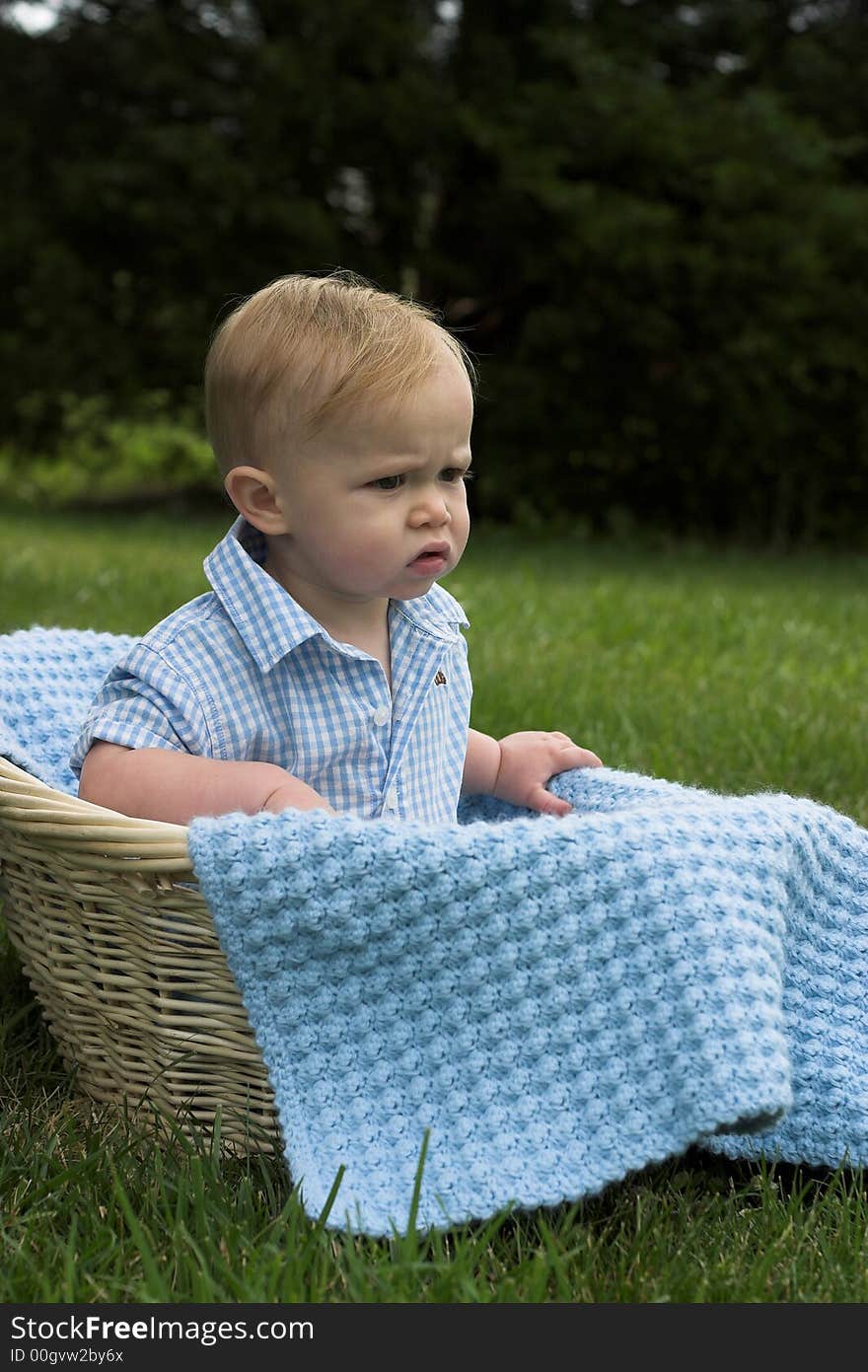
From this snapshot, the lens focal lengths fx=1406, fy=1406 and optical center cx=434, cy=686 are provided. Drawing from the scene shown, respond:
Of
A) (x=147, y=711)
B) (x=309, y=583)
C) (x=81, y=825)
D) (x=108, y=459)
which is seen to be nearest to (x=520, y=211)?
(x=108, y=459)

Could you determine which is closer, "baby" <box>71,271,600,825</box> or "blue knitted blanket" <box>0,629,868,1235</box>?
"blue knitted blanket" <box>0,629,868,1235</box>

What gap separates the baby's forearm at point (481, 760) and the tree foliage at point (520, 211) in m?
5.93

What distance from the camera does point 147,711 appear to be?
1.50 m

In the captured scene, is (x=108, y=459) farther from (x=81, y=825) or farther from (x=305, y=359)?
(x=81, y=825)

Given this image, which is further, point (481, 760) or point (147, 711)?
point (481, 760)

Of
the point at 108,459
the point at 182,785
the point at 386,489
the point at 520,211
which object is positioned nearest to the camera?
the point at 182,785

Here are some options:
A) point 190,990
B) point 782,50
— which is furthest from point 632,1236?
point 782,50

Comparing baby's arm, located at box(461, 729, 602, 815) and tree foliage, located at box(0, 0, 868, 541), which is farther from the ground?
tree foliage, located at box(0, 0, 868, 541)

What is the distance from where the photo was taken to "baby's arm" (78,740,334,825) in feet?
4.69

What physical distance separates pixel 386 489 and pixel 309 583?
0.59ft

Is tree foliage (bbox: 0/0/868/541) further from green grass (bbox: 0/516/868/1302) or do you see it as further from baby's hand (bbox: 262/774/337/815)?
baby's hand (bbox: 262/774/337/815)

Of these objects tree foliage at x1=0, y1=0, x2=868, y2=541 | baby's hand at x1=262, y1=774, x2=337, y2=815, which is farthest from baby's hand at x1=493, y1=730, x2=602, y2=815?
tree foliage at x1=0, y1=0, x2=868, y2=541

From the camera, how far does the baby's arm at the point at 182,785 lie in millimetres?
1429

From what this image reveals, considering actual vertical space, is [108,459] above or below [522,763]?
below
